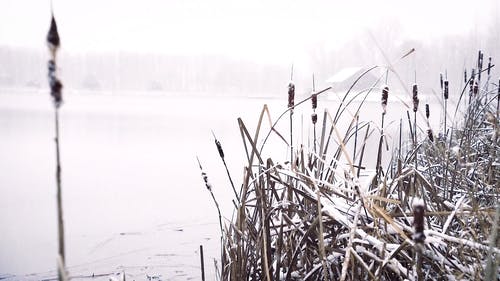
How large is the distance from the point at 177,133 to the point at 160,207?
243 inches

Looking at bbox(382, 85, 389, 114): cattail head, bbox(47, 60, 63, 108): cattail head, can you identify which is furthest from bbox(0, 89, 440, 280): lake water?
bbox(382, 85, 389, 114): cattail head

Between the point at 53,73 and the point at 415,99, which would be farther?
the point at 415,99

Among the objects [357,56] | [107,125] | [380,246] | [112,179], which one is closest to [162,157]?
[112,179]

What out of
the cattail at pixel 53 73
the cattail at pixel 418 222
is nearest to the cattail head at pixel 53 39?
the cattail at pixel 53 73

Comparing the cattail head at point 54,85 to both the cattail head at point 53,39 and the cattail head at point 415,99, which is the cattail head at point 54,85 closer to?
the cattail head at point 53,39

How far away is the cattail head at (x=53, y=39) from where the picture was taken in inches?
9.4

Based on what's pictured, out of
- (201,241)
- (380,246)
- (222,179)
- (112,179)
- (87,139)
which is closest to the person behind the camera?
(380,246)

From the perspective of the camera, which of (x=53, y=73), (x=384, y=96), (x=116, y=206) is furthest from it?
(x=116, y=206)

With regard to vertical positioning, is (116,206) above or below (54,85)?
below

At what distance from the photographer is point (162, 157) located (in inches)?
252

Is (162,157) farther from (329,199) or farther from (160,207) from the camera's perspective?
(329,199)

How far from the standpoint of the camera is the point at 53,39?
244 mm

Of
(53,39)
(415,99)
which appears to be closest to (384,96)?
(415,99)

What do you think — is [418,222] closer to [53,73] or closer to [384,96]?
[53,73]
